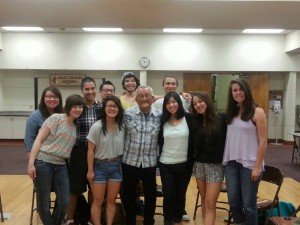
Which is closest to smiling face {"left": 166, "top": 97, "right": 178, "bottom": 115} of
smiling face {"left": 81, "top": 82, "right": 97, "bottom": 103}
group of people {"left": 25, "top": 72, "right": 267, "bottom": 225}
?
group of people {"left": 25, "top": 72, "right": 267, "bottom": 225}

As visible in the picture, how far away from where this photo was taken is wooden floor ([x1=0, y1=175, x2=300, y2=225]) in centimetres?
394

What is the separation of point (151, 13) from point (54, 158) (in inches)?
128

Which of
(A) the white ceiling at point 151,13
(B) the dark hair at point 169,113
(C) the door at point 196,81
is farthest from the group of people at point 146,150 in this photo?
(C) the door at point 196,81

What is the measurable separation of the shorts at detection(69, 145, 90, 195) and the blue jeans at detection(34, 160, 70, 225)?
19cm

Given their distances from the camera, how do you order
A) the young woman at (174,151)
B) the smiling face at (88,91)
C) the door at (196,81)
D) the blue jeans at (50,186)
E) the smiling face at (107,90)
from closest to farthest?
the blue jeans at (50,186), the young woman at (174,151), the smiling face at (88,91), the smiling face at (107,90), the door at (196,81)

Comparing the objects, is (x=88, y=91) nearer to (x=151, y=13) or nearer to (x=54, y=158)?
(x=54, y=158)

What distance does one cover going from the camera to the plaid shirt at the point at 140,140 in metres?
3.15

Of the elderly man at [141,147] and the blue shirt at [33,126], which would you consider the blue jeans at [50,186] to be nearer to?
the blue shirt at [33,126]

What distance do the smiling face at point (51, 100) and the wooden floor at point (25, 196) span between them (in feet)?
4.76

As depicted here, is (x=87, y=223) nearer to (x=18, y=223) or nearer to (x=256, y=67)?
(x=18, y=223)

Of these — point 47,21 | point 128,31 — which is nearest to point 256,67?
point 128,31

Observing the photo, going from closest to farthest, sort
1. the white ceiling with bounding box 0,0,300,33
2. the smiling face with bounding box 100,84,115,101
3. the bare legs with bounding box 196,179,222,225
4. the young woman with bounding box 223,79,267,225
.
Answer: the young woman with bounding box 223,79,267,225, the bare legs with bounding box 196,179,222,225, the smiling face with bounding box 100,84,115,101, the white ceiling with bounding box 0,0,300,33

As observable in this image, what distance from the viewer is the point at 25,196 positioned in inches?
190

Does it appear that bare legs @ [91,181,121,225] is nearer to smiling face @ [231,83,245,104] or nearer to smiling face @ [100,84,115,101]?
smiling face @ [100,84,115,101]
